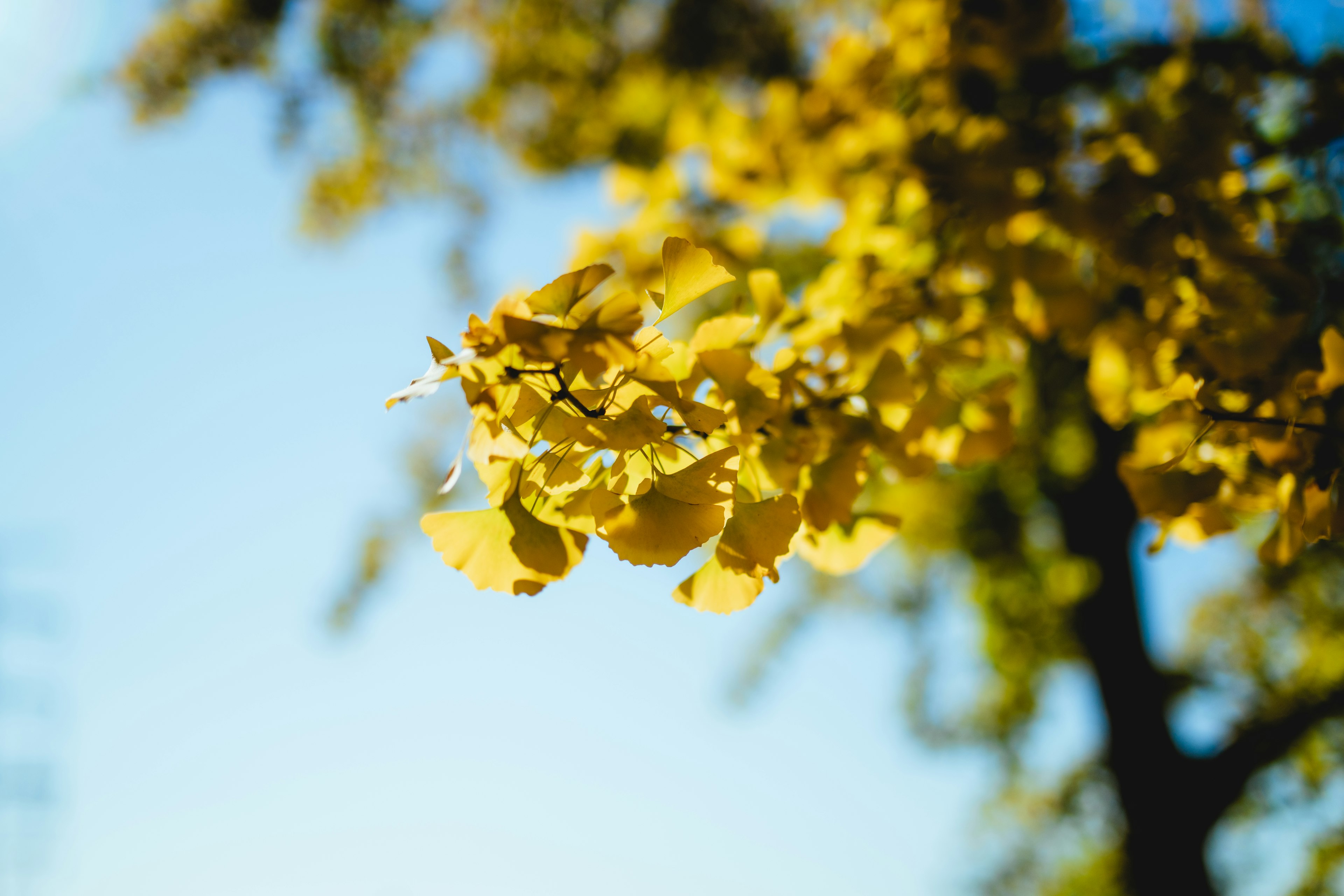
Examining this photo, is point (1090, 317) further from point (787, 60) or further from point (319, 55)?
point (319, 55)

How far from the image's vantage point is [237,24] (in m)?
1.88

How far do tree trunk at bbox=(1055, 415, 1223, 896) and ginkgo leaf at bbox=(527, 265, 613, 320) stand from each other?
101 inches

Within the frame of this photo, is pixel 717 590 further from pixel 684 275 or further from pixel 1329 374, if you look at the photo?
pixel 1329 374

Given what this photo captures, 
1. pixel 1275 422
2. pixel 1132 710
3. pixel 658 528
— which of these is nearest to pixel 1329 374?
pixel 1275 422

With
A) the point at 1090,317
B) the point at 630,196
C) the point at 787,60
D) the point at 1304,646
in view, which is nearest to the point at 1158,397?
the point at 1090,317

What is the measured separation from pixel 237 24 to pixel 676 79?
119cm

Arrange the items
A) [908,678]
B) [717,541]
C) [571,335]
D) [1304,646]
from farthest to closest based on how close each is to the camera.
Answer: [908,678], [1304,646], [717,541], [571,335]

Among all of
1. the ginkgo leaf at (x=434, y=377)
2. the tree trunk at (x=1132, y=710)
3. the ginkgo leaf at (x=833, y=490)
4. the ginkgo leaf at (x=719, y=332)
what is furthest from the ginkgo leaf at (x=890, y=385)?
the tree trunk at (x=1132, y=710)

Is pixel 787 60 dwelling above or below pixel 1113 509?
above

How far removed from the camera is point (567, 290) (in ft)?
1.63

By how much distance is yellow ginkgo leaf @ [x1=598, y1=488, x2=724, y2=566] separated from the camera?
0.53 metres

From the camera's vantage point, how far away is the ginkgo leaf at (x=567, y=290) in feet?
1.60

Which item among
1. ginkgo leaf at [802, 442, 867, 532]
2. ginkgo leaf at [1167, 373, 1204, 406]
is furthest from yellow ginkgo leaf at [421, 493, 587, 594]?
ginkgo leaf at [1167, 373, 1204, 406]

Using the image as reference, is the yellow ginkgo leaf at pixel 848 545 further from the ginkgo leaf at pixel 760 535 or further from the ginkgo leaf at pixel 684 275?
the ginkgo leaf at pixel 684 275
